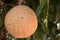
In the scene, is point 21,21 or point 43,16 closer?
point 21,21

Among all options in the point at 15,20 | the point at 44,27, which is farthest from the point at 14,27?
the point at 44,27

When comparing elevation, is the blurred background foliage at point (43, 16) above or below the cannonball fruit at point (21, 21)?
below

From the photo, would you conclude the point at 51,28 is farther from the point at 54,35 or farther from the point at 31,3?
the point at 31,3

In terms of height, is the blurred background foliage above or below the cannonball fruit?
below

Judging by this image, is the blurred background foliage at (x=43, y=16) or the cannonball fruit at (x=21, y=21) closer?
Result: the cannonball fruit at (x=21, y=21)
